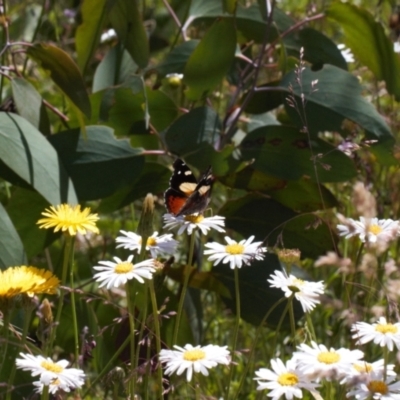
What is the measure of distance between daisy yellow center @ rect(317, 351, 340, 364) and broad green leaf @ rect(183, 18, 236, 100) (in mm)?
1038

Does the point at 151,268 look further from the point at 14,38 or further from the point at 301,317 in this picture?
the point at 14,38

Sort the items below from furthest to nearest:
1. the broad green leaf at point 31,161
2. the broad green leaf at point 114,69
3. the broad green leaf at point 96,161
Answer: the broad green leaf at point 114,69, the broad green leaf at point 96,161, the broad green leaf at point 31,161

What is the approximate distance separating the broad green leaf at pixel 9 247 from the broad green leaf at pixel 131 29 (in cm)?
68

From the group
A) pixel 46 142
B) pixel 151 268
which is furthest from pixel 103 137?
pixel 151 268

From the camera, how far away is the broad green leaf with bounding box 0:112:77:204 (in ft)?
5.82

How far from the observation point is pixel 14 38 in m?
3.11

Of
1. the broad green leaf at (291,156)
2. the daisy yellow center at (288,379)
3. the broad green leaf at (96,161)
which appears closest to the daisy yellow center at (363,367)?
the daisy yellow center at (288,379)

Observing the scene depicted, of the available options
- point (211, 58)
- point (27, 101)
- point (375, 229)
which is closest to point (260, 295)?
point (375, 229)

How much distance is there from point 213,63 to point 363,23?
0.41 m

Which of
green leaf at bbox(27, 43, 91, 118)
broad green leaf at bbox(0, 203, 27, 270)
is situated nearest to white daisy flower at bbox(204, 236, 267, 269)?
broad green leaf at bbox(0, 203, 27, 270)

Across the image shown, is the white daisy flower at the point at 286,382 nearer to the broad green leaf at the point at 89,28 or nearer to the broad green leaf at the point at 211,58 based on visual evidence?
the broad green leaf at the point at 211,58

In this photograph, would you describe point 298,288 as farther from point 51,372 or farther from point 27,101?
point 27,101

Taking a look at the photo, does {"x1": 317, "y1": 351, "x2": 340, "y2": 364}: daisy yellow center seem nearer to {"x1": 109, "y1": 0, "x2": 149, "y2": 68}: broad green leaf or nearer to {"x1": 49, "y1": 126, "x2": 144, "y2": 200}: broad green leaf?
{"x1": 49, "y1": 126, "x2": 144, "y2": 200}: broad green leaf

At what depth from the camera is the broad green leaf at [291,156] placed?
6.66 ft
